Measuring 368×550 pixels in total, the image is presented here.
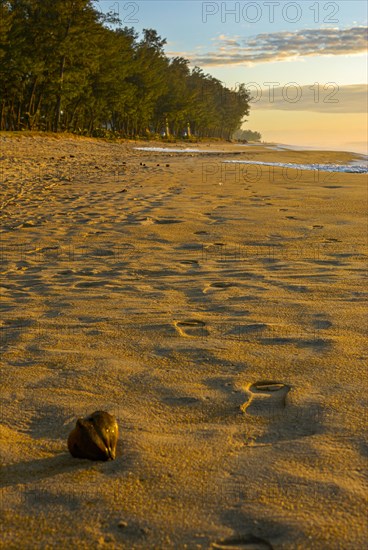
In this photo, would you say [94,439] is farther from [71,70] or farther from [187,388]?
[71,70]

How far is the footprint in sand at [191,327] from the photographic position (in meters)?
3.35

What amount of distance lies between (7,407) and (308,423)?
1.20 m

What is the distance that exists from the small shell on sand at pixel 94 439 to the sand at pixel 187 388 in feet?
0.12

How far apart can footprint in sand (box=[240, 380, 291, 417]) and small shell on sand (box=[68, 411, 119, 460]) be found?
2.05 ft

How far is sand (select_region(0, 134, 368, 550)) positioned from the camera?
1.69 meters

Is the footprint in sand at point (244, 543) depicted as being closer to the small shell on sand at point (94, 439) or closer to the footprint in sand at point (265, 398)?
the small shell on sand at point (94, 439)

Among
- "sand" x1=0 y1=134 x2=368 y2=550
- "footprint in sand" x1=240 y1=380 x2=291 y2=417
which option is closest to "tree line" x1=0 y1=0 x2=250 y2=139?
"sand" x1=0 y1=134 x2=368 y2=550

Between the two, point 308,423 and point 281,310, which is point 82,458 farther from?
point 281,310

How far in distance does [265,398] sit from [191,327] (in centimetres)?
104

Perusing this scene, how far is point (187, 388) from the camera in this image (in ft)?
8.57

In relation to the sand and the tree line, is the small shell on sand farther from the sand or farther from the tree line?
the tree line

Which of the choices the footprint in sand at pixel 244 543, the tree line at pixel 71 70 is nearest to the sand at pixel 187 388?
the footprint in sand at pixel 244 543

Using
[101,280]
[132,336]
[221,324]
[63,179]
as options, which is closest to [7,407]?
[132,336]

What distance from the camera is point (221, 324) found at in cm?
350
